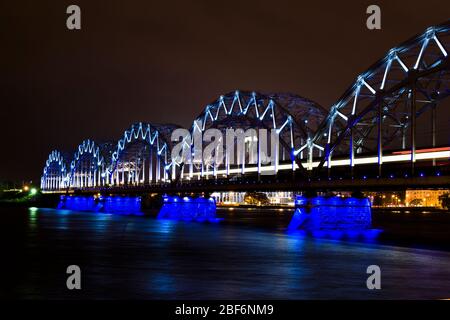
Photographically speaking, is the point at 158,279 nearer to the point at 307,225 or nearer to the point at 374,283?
the point at 374,283

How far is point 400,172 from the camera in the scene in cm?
6031

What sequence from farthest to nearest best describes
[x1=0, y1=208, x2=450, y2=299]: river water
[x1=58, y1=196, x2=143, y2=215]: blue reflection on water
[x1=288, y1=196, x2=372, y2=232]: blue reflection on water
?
[x1=58, y1=196, x2=143, y2=215]: blue reflection on water < [x1=288, y1=196, x2=372, y2=232]: blue reflection on water < [x1=0, y1=208, x2=450, y2=299]: river water

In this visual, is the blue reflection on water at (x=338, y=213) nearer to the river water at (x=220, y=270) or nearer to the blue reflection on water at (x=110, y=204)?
the river water at (x=220, y=270)

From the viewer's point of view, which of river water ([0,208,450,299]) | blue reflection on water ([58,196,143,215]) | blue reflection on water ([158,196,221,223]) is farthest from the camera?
blue reflection on water ([58,196,143,215])

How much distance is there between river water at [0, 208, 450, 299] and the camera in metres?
27.0

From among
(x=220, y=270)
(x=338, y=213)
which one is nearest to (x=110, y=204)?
(x=338, y=213)

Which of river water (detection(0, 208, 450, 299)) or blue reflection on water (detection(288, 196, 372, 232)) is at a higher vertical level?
blue reflection on water (detection(288, 196, 372, 232))

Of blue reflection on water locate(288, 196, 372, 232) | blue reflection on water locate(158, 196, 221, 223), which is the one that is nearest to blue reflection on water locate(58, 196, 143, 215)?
blue reflection on water locate(158, 196, 221, 223)

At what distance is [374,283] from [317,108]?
82728 millimetres

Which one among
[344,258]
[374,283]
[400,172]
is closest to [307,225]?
[400,172]

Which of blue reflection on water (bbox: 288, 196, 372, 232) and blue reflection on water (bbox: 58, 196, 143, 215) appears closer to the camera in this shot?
blue reflection on water (bbox: 288, 196, 372, 232)

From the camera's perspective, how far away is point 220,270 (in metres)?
36.4

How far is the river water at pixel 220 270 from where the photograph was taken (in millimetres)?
26969

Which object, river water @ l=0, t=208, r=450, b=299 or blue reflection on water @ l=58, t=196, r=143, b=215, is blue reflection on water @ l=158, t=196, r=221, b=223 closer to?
blue reflection on water @ l=58, t=196, r=143, b=215
